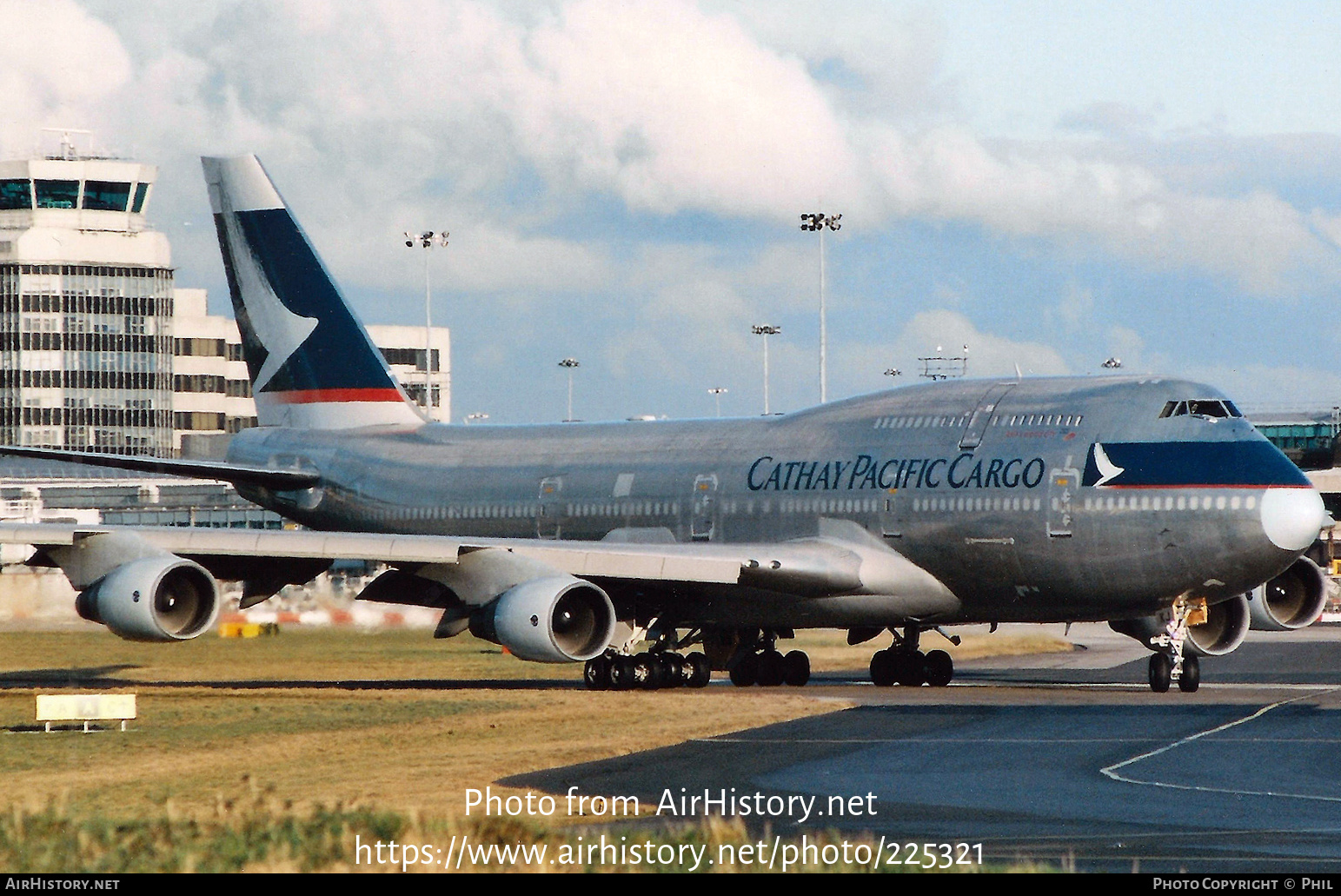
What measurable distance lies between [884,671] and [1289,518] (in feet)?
31.5

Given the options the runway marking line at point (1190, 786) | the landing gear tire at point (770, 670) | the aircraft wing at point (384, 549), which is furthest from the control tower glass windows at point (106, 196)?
the runway marking line at point (1190, 786)

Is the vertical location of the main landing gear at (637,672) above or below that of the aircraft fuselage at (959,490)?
below

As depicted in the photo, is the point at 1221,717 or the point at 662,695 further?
the point at 662,695

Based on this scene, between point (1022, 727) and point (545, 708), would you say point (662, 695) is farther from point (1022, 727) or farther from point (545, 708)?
point (1022, 727)

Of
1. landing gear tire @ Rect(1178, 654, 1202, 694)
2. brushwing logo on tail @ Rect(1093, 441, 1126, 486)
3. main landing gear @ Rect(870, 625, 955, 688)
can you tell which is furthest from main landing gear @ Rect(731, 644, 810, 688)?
brushwing logo on tail @ Rect(1093, 441, 1126, 486)

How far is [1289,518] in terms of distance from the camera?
3259 cm

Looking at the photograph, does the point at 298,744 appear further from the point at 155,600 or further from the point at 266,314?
the point at 266,314

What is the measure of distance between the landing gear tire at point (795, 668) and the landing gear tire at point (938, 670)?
2.46 metres

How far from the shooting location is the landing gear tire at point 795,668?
39.8 m

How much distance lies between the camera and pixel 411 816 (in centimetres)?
1478

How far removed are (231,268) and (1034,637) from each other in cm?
2715

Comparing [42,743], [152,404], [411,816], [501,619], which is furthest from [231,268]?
[152,404]

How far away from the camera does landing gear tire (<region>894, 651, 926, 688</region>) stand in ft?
128

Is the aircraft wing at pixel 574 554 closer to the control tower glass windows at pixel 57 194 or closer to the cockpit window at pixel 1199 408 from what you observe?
the cockpit window at pixel 1199 408
